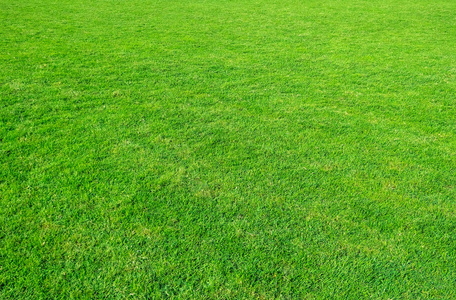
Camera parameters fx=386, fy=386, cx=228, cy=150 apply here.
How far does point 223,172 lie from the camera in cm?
462

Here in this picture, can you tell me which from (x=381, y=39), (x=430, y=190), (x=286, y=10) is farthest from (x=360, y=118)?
(x=286, y=10)

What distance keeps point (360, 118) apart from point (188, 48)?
15.7 feet

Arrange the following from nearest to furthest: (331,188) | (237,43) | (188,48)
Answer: (331,188)
(188,48)
(237,43)

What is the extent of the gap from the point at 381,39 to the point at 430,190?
23.9 ft

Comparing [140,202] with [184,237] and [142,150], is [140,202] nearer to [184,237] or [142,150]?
[184,237]

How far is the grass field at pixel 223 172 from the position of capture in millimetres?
3344

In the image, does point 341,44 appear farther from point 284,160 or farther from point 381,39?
point 284,160

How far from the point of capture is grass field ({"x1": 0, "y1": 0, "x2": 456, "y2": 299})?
3.34 m

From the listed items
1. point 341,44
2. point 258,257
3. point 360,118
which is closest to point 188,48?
point 341,44

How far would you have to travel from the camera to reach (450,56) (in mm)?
9336

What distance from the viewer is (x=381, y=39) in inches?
418

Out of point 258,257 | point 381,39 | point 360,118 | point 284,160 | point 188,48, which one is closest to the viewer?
point 258,257

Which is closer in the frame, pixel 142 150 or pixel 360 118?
pixel 142 150

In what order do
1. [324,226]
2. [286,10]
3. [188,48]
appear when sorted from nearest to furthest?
1. [324,226]
2. [188,48]
3. [286,10]
